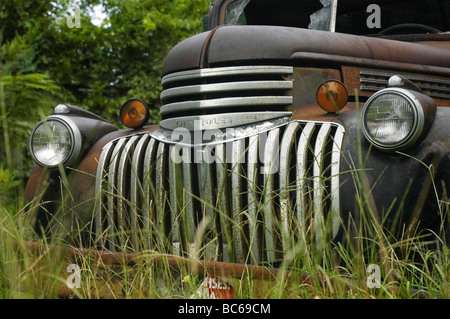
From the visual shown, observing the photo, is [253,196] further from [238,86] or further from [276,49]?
[276,49]

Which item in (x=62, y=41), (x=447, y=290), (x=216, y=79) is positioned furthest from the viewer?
(x=62, y=41)

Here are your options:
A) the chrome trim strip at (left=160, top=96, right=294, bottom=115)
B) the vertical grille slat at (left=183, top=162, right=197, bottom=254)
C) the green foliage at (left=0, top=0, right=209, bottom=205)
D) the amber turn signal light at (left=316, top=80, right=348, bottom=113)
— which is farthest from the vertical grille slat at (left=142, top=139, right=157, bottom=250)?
the green foliage at (left=0, top=0, right=209, bottom=205)

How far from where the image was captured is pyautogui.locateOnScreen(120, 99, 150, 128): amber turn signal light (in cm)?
310

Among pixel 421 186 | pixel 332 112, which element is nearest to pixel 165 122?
pixel 332 112

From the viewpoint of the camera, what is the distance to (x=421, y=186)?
2.20 m

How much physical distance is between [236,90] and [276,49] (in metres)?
0.27

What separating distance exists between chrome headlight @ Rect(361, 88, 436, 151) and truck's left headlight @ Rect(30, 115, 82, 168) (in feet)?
4.65

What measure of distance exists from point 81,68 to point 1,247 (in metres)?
6.24

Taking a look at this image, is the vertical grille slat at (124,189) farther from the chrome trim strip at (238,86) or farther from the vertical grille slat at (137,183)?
the chrome trim strip at (238,86)

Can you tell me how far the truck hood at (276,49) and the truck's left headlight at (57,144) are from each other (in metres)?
0.55

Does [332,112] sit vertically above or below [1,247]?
above

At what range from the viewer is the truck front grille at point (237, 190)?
231cm

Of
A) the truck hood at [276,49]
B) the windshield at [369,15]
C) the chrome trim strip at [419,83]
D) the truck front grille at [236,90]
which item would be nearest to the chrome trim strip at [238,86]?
the truck front grille at [236,90]
